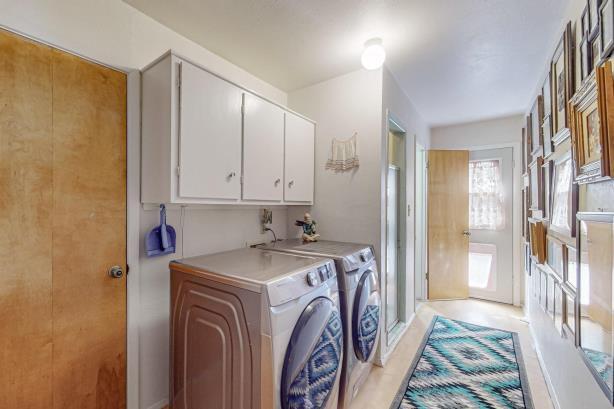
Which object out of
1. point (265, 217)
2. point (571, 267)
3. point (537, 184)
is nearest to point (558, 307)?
point (571, 267)

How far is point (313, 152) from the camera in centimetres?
243

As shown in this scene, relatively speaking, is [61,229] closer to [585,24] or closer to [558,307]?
[585,24]

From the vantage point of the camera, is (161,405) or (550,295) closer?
(161,405)

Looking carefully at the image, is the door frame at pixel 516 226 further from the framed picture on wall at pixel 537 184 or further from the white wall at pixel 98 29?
the white wall at pixel 98 29

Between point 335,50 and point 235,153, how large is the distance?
1068mm

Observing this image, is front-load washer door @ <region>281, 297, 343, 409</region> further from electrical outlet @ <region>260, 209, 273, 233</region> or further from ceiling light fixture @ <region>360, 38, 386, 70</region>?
ceiling light fixture @ <region>360, 38, 386, 70</region>

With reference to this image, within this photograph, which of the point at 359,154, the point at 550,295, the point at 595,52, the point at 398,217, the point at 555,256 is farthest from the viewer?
the point at 398,217

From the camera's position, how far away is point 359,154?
2.21m

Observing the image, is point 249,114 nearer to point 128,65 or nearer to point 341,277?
point 128,65

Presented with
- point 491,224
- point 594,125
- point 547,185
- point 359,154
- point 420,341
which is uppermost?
point 359,154

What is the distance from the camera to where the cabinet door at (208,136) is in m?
1.41

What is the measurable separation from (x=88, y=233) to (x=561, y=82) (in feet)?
9.10

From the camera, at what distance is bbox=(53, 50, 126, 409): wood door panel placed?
1291 mm

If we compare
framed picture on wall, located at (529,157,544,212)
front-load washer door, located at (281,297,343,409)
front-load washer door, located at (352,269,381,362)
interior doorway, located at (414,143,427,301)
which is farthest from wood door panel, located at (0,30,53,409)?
interior doorway, located at (414,143,427,301)
